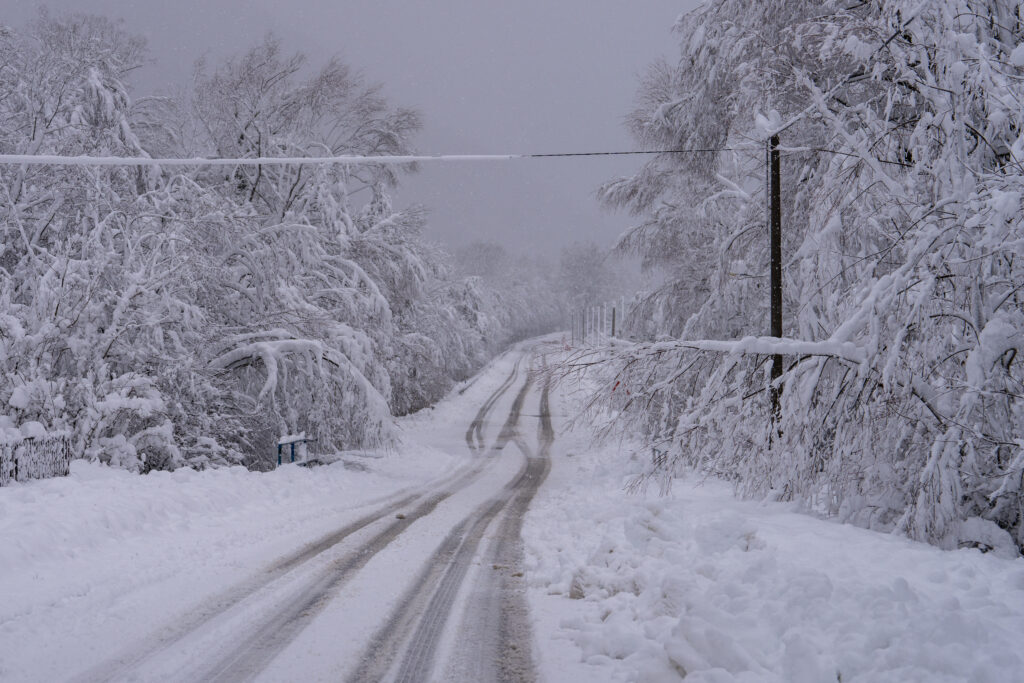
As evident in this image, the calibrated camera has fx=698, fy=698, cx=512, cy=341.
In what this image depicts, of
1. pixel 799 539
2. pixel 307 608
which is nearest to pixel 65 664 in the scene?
pixel 307 608

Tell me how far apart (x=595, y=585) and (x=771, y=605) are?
2571 mm

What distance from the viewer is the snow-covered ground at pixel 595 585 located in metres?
4.75

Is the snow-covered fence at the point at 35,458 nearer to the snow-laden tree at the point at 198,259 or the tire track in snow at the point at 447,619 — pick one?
the snow-laden tree at the point at 198,259

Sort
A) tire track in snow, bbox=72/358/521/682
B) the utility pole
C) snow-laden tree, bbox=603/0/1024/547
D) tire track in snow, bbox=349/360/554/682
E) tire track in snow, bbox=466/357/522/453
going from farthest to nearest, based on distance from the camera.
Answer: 1. tire track in snow, bbox=466/357/522/453
2. the utility pole
3. snow-laden tree, bbox=603/0/1024/547
4. tire track in snow, bbox=349/360/554/682
5. tire track in snow, bbox=72/358/521/682

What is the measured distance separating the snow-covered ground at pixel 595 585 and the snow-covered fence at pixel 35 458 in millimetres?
399

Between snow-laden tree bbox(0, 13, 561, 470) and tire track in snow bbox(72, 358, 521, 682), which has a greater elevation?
snow-laden tree bbox(0, 13, 561, 470)

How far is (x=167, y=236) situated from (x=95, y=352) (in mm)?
3155

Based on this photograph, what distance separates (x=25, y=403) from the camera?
12.0m

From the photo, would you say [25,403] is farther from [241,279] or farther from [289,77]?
[289,77]

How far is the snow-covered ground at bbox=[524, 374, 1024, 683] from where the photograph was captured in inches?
176

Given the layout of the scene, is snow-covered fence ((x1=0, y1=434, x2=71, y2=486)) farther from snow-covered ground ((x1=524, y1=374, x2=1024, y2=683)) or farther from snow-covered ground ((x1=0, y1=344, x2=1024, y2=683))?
snow-covered ground ((x1=524, y1=374, x2=1024, y2=683))

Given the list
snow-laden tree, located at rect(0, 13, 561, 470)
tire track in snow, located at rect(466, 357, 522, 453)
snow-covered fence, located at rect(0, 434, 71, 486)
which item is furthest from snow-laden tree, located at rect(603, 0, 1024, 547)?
tire track in snow, located at rect(466, 357, 522, 453)

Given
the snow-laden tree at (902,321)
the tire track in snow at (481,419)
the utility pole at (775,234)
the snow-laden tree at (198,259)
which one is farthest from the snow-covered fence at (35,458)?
the tire track in snow at (481,419)

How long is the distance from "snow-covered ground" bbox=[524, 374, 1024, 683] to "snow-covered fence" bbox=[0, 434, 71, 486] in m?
8.06
